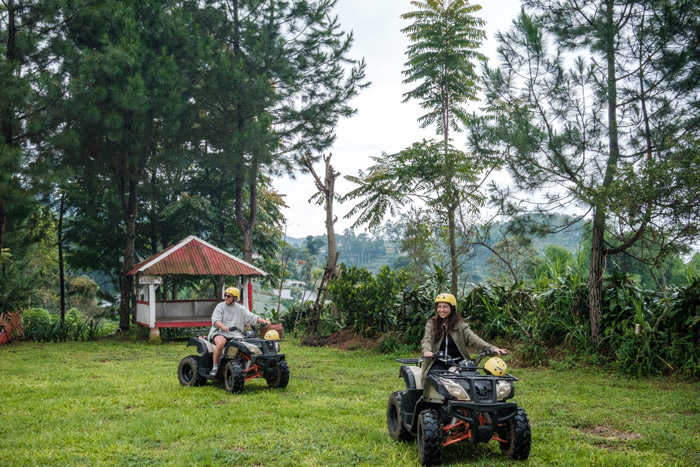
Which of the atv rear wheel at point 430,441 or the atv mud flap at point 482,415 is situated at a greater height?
the atv mud flap at point 482,415

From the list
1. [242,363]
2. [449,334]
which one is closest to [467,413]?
[449,334]

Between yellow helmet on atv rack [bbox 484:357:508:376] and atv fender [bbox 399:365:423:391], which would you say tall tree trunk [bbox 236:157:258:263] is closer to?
atv fender [bbox 399:365:423:391]

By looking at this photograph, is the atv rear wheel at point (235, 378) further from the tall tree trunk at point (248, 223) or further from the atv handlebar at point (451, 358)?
the tall tree trunk at point (248, 223)

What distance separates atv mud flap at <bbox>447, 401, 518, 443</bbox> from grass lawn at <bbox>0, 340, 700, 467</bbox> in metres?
0.37

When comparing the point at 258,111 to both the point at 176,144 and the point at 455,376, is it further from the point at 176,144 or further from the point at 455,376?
the point at 455,376

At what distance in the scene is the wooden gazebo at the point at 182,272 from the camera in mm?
14789

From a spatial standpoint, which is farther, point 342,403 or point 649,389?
point 649,389

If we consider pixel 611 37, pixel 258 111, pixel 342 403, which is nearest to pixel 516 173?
pixel 611 37

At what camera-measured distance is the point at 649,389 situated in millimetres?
7387

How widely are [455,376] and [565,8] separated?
6535 millimetres

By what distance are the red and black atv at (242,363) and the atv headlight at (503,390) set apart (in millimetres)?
3693

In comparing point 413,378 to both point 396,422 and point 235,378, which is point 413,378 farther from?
point 235,378

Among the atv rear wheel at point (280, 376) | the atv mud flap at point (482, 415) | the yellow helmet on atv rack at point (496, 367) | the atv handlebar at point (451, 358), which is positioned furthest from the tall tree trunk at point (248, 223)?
the atv mud flap at point (482, 415)

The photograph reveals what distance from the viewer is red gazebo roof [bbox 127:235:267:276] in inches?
583
